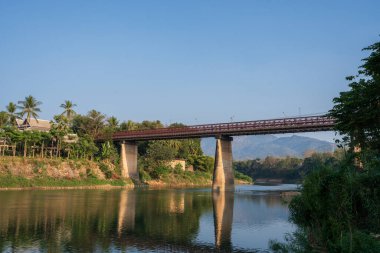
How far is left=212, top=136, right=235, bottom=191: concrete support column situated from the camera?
73562 mm

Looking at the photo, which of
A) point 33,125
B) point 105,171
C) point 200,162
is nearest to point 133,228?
point 105,171

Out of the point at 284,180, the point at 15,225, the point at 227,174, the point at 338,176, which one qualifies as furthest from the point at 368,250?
the point at 284,180

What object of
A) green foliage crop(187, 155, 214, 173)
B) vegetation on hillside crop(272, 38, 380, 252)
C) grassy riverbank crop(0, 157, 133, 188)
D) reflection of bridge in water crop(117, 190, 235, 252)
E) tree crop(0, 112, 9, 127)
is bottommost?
reflection of bridge in water crop(117, 190, 235, 252)

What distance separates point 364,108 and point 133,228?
58.6ft

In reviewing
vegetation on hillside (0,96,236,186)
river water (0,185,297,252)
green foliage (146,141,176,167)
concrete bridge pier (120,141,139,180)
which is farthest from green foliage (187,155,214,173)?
river water (0,185,297,252)

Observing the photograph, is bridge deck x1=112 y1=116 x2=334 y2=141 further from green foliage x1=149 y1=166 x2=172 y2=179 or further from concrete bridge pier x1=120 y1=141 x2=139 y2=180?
green foliage x1=149 y1=166 x2=172 y2=179

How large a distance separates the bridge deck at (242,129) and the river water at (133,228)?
2088cm

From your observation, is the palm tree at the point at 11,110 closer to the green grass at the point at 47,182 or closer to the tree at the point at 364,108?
the green grass at the point at 47,182

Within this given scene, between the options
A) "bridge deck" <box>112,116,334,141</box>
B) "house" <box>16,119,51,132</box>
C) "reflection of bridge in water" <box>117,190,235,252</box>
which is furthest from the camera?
"house" <box>16,119,51,132</box>

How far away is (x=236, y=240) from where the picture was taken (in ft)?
87.2

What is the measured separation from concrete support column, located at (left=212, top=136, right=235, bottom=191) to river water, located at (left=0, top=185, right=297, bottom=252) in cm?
2872

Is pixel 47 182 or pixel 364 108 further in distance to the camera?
pixel 47 182

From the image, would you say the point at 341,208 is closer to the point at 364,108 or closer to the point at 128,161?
the point at 364,108

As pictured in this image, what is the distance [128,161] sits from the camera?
9100 cm
